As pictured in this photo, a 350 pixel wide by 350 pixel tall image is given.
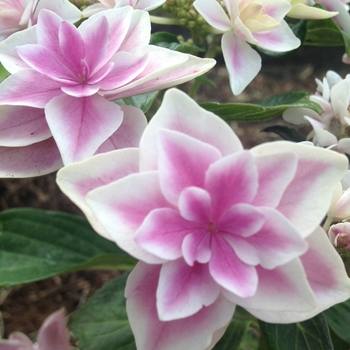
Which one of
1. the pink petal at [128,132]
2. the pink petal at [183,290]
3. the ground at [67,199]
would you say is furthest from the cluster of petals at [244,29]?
the ground at [67,199]

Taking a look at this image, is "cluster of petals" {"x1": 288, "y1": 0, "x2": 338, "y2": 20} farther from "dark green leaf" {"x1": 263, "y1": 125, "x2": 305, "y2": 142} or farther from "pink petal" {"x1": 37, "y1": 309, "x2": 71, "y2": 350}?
"pink petal" {"x1": 37, "y1": 309, "x2": 71, "y2": 350}

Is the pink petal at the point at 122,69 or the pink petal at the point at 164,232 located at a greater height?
the pink petal at the point at 122,69

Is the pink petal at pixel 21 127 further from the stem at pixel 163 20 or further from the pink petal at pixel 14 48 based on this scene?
the stem at pixel 163 20

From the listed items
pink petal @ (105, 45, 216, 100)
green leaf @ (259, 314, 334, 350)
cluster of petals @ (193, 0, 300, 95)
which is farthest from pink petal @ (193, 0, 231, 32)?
green leaf @ (259, 314, 334, 350)

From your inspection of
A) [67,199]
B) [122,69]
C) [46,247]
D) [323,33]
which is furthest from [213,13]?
[67,199]

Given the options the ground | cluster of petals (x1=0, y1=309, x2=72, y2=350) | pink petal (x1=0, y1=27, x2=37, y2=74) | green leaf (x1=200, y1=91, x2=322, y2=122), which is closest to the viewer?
pink petal (x1=0, y1=27, x2=37, y2=74)

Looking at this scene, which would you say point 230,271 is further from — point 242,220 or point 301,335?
point 301,335

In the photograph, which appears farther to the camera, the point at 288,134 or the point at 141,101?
the point at 288,134
